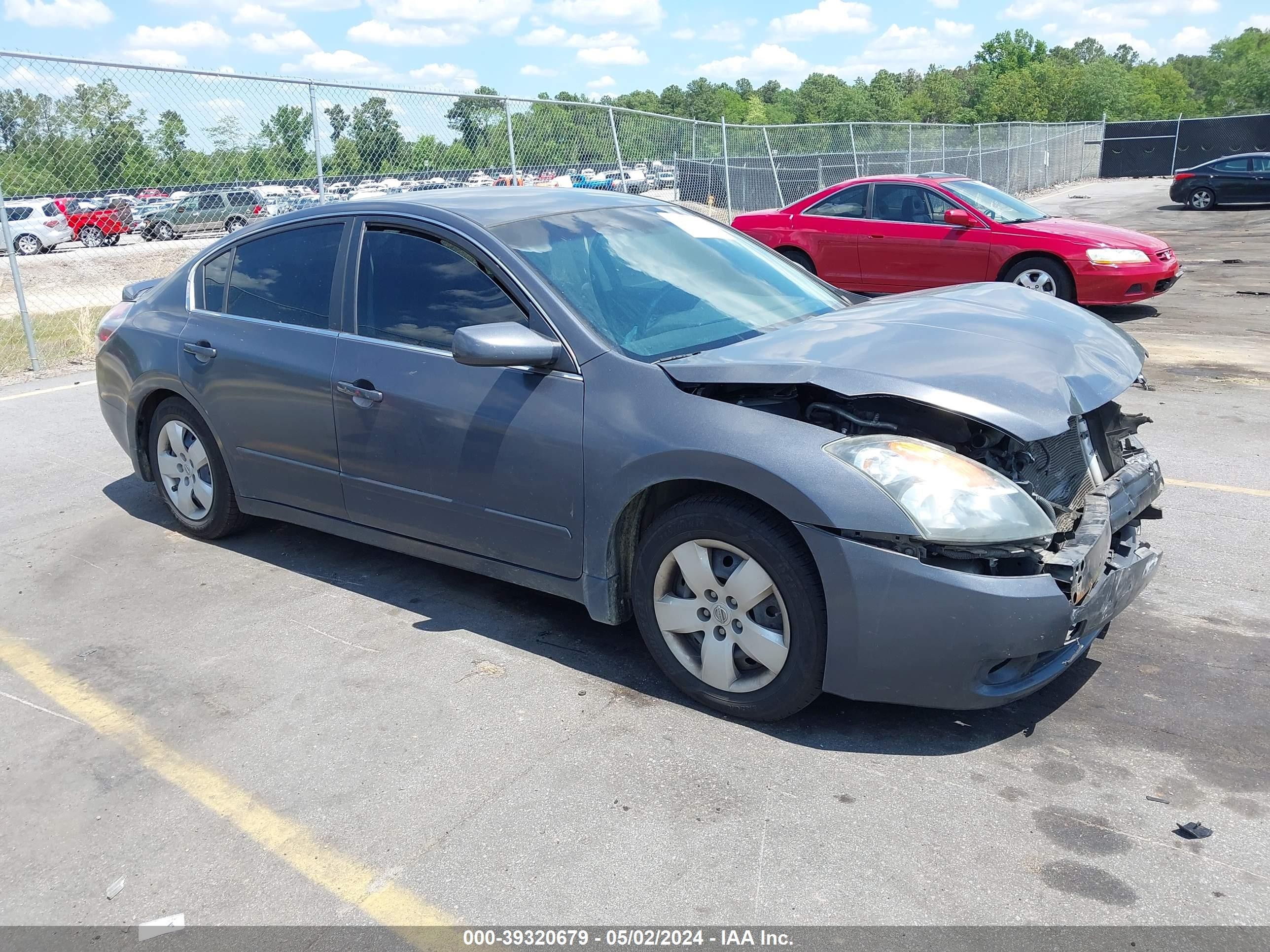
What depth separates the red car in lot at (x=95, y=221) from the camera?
35.5 feet

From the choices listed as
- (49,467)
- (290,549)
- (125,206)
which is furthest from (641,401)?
(125,206)

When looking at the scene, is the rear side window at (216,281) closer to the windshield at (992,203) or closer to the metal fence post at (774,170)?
the windshield at (992,203)

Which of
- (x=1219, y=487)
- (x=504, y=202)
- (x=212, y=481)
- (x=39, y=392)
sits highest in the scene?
(x=504, y=202)

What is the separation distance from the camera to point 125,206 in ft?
36.5

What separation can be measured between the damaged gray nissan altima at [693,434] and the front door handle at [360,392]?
22mm

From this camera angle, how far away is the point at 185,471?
208 inches

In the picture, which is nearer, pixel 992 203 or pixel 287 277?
pixel 287 277

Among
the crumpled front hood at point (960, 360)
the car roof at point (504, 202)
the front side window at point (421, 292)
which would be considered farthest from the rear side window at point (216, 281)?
the crumpled front hood at point (960, 360)

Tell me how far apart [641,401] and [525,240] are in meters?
0.96

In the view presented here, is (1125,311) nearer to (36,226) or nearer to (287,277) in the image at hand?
(287,277)

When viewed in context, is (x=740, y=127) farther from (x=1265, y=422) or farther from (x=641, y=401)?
(x=641, y=401)

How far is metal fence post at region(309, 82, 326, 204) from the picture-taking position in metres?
11.0

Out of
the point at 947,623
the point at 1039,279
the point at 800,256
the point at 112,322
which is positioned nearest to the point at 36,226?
the point at 112,322

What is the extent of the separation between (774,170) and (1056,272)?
11.4 m
